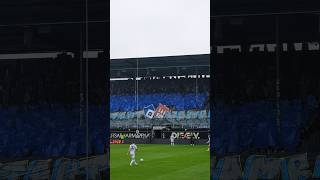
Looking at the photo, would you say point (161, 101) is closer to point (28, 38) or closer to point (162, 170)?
point (162, 170)

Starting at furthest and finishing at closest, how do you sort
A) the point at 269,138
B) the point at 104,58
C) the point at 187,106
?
1. the point at 187,106
2. the point at 104,58
3. the point at 269,138

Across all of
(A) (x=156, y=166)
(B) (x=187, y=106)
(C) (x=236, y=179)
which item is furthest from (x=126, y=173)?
(B) (x=187, y=106)

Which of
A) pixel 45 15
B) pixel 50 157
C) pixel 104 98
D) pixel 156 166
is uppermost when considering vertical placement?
pixel 45 15

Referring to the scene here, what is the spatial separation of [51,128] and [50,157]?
30.7 inches

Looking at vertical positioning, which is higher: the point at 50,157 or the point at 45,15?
the point at 45,15

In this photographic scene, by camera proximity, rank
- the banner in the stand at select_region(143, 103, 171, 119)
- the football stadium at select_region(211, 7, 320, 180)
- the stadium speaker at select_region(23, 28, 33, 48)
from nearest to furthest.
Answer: the football stadium at select_region(211, 7, 320, 180)
the stadium speaker at select_region(23, 28, 33, 48)
the banner in the stand at select_region(143, 103, 171, 119)

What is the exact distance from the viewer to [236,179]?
12.6 m

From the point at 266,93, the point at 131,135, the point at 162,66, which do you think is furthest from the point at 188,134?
the point at 266,93

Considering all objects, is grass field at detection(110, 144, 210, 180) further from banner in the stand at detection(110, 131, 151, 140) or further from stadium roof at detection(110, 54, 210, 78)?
stadium roof at detection(110, 54, 210, 78)

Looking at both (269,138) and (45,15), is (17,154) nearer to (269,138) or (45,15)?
(45,15)

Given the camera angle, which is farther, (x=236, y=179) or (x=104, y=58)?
(x=104, y=58)

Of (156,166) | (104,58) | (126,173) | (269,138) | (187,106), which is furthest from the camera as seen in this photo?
(187,106)

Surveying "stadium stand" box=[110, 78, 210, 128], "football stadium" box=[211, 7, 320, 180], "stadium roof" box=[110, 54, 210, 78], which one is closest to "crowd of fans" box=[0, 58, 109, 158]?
"football stadium" box=[211, 7, 320, 180]

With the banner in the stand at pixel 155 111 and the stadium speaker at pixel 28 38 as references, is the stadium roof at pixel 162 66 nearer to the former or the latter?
the banner in the stand at pixel 155 111
